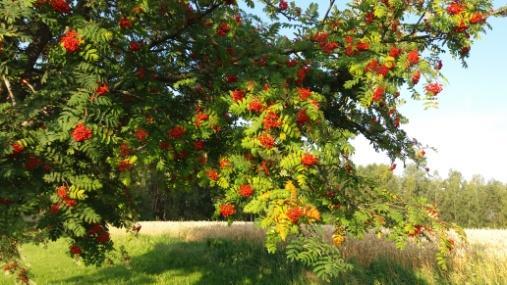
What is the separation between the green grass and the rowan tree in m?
3.86

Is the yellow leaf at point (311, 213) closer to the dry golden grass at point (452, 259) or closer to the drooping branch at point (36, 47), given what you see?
the drooping branch at point (36, 47)

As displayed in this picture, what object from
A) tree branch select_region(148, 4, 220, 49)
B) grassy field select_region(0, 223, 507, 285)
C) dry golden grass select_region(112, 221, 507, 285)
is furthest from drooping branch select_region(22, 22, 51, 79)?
dry golden grass select_region(112, 221, 507, 285)

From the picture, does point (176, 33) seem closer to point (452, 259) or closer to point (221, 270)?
point (452, 259)

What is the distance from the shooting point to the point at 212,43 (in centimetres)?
649

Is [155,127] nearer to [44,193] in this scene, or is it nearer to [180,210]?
[44,193]

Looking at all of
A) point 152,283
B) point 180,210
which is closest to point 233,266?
point 152,283

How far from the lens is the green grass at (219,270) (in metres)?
11.2

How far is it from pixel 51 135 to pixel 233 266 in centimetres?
1109

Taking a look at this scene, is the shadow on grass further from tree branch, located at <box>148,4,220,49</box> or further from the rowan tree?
tree branch, located at <box>148,4,220,49</box>

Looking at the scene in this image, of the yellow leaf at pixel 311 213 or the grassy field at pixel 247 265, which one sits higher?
the yellow leaf at pixel 311 213

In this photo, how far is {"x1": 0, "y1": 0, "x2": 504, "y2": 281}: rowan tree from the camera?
5047 millimetres

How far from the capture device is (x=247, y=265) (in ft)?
49.4

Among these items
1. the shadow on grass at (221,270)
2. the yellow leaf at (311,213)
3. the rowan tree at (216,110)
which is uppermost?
the rowan tree at (216,110)

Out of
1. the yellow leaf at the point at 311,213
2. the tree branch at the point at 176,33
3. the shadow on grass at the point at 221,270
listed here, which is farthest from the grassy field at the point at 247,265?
the yellow leaf at the point at 311,213
